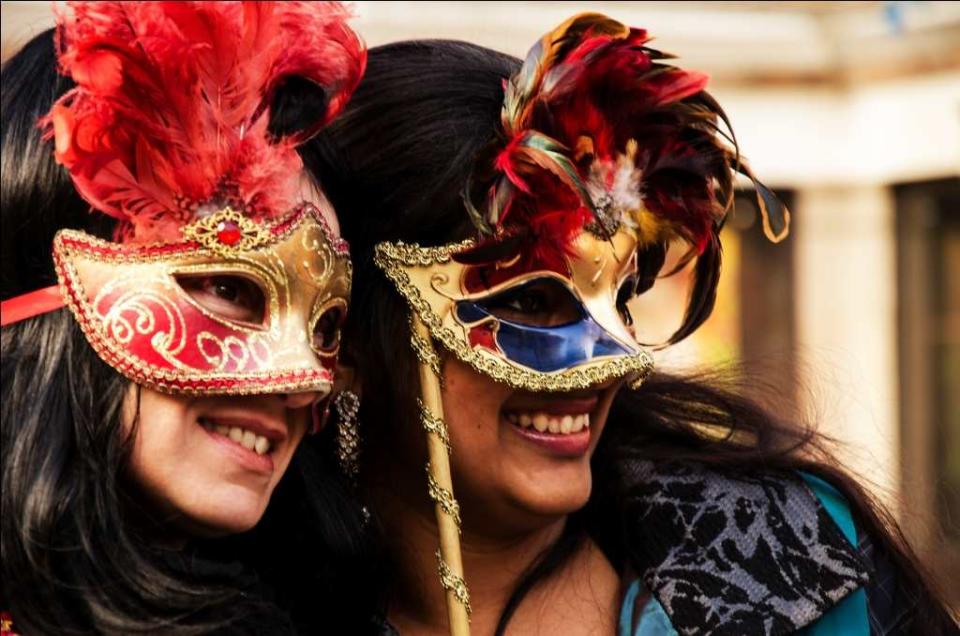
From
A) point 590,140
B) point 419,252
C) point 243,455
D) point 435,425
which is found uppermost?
point 590,140

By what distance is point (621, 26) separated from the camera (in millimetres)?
2855

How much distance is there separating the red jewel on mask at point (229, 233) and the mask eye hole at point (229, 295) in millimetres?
52

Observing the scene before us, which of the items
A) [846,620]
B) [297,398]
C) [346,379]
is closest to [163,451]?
[297,398]

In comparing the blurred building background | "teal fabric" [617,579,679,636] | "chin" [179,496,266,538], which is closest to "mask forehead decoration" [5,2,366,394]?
"chin" [179,496,266,538]

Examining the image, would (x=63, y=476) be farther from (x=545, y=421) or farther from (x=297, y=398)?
(x=545, y=421)

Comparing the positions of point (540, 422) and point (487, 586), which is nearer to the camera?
point (540, 422)

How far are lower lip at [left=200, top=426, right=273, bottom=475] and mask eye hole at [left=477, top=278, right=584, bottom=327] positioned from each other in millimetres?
470

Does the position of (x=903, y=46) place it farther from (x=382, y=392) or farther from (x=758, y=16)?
(x=382, y=392)

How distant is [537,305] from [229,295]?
54 centimetres

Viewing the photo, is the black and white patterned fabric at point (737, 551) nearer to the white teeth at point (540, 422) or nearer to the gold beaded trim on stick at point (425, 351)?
the white teeth at point (540, 422)

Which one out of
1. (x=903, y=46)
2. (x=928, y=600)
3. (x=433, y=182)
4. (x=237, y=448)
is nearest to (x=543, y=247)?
(x=433, y=182)

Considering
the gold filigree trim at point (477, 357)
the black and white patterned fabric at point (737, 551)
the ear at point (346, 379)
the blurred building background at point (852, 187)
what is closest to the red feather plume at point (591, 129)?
the gold filigree trim at point (477, 357)

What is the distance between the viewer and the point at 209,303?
102 inches

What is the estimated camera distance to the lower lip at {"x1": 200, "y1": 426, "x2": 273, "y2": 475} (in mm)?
2574
